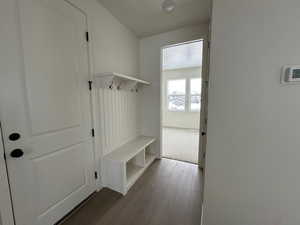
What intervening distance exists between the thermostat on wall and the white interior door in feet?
6.21

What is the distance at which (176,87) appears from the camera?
584cm

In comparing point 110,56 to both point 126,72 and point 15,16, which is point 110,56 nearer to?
point 126,72

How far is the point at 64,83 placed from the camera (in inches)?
53.9

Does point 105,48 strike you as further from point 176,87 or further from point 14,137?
point 176,87

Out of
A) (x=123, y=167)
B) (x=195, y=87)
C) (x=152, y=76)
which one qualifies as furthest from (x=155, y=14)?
(x=195, y=87)

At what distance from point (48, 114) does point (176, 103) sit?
17.2 ft

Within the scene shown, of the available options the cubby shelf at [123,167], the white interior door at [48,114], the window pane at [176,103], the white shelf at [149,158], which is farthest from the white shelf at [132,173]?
the window pane at [176,103]

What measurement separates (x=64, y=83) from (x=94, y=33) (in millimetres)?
864

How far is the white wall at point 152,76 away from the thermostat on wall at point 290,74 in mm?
1925

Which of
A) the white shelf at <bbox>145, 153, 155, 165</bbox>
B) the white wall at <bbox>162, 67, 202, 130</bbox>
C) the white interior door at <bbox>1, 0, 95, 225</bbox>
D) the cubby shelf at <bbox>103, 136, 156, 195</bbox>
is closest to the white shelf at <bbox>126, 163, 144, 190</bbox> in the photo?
the cubby shelf at <bbox>103, 136, 156, 195</bbox>

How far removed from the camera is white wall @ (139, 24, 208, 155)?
2.49m

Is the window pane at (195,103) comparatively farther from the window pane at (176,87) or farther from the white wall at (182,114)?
the window pane at (176,87)

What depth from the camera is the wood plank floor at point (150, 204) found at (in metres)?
1.41

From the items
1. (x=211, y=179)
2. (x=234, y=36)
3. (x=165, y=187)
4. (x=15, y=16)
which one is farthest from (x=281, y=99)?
(x=15, y=16)
